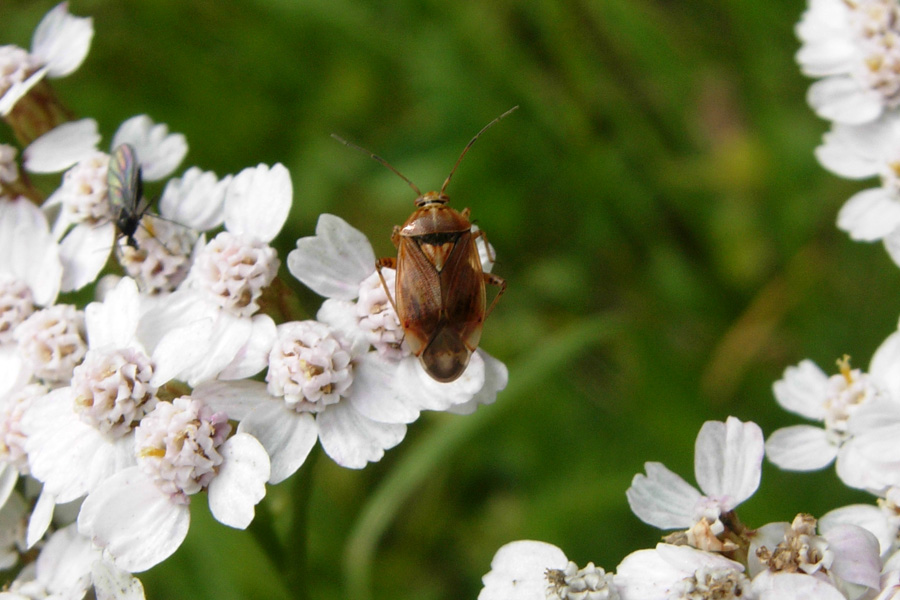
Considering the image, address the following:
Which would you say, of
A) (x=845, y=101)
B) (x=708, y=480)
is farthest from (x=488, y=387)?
(x=845, y=101)

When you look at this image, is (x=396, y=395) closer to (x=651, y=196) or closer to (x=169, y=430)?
(x=169, y=430)

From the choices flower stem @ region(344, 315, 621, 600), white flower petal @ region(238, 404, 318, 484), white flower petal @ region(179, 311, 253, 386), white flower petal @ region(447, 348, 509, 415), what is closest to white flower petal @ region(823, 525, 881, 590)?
white flower petal @ region(447, 348, 509, 415)

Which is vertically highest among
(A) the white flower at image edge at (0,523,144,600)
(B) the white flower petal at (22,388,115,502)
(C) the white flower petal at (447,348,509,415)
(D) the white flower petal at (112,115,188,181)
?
(C) the white flower petal at (447,348,509,415)

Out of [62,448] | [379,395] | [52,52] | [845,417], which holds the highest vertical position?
[845,417]

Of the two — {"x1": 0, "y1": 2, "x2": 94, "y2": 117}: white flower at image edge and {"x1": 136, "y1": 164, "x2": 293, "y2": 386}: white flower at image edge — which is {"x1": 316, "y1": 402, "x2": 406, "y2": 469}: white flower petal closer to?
{"x1": 136, "y1": 164, "x2": 293, "y2": 386}: white flower at image edge

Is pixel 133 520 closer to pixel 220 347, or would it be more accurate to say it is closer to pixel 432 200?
pixel 220 347

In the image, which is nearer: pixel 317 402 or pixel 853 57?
pixel 317 402

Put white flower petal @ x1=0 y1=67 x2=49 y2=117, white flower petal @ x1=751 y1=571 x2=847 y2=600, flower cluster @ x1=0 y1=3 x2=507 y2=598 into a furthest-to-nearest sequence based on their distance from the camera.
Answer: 1. white flower petal @ x1=0 y1=67 x2=49 y2=117
2. flower cluster @ x1=0 y1=3 x2=507 y2=598
3. white flower petal @ x1=751 y1=571 x2=847 y2=600
